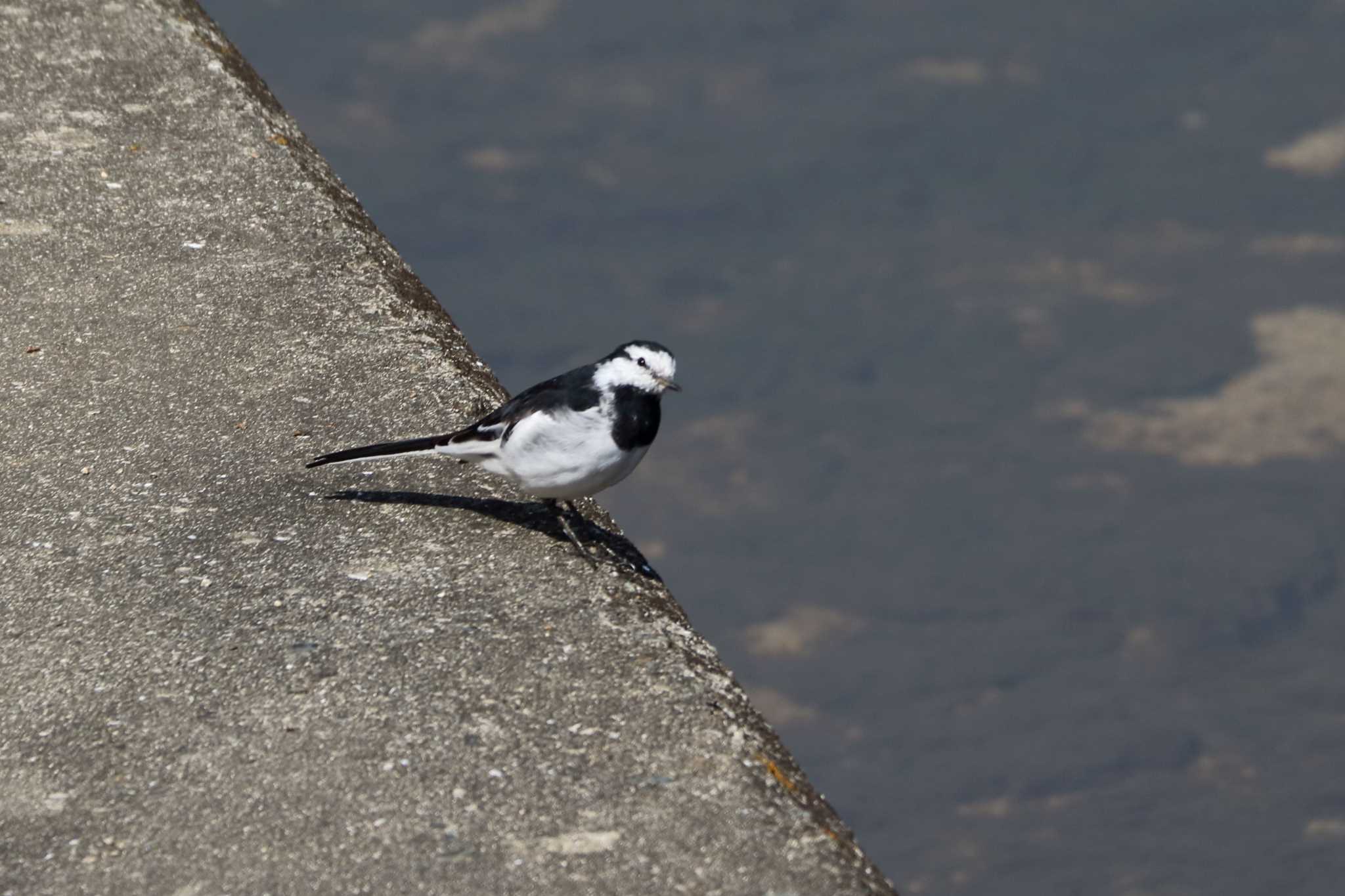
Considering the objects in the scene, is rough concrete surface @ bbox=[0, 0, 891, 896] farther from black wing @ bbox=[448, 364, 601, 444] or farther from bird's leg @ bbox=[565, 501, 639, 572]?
black wing @ bbox=[448, 364, 601, 444]

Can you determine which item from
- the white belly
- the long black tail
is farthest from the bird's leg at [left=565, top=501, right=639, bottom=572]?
the long black tail

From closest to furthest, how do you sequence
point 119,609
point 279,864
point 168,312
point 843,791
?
point 279,864 → point 119,609 → point 168,312 → point 843,791

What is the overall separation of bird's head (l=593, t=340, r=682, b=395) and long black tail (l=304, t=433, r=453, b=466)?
15.2 inches

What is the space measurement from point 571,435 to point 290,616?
2.43 feet

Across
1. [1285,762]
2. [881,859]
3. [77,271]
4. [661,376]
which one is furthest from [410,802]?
[1285,762]

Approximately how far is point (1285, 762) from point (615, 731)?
12437 millimetres

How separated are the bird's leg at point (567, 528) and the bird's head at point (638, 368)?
0.31m

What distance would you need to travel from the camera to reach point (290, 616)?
11.4ft

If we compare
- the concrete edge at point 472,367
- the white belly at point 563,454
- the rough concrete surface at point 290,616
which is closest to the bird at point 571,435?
the white belly at point 563,454

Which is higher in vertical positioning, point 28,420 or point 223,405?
point 223,405

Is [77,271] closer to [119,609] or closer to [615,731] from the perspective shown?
[119,609]

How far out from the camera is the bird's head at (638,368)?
389cm

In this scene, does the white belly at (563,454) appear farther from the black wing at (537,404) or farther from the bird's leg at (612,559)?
the bird's leg at (612,559)

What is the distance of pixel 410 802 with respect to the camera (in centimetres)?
297
